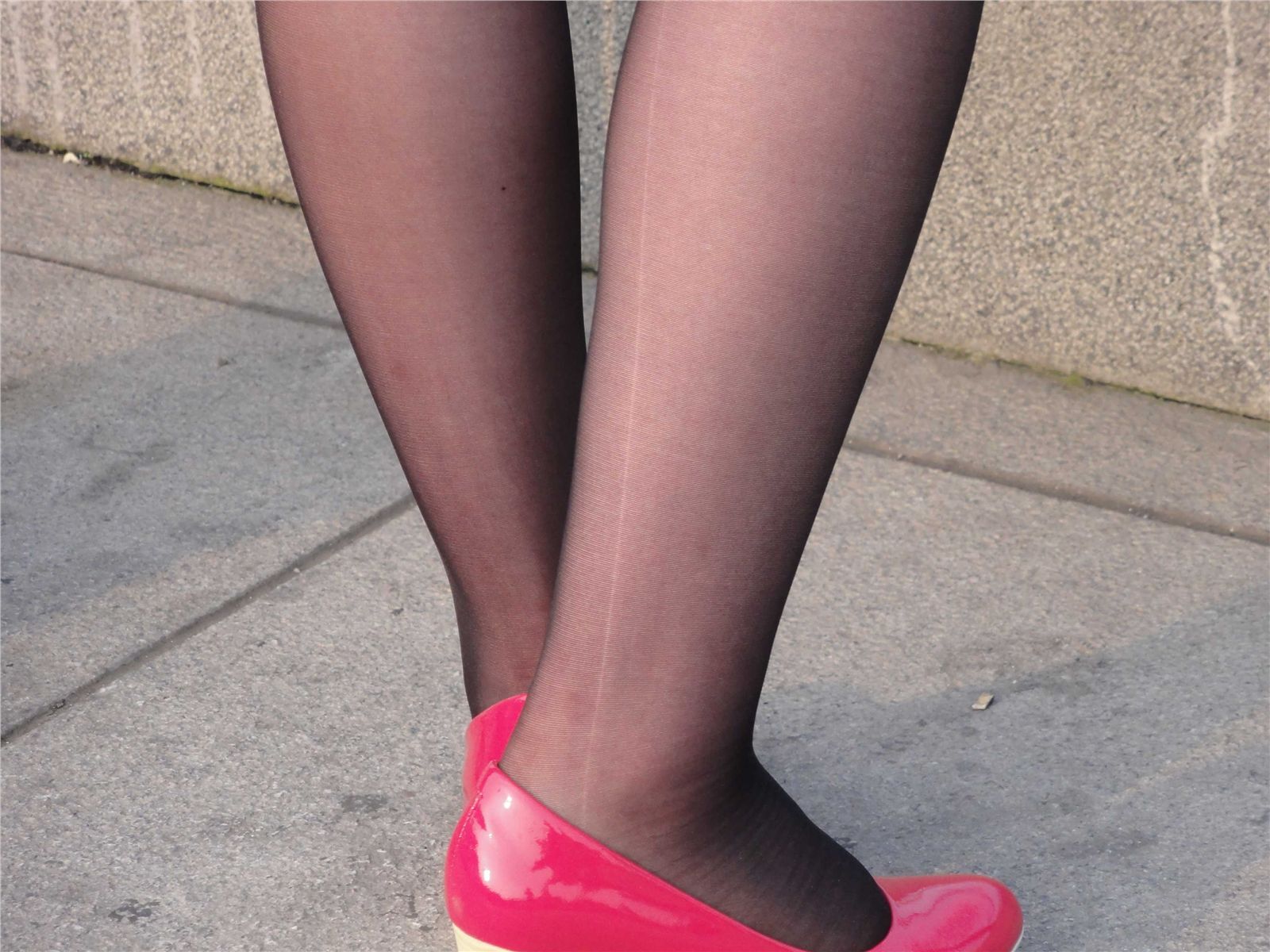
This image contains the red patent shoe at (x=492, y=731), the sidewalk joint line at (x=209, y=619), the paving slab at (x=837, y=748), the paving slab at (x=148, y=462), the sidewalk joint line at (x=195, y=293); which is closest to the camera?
the red patent shoe at (x=492, y=731)

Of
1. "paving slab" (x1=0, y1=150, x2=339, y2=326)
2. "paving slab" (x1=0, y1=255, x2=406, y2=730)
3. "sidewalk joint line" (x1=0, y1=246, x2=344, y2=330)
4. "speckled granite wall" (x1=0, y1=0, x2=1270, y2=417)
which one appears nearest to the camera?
"paving slab" (x1=0, y1=255, x2=406, y2=730)

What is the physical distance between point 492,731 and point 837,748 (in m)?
0.46

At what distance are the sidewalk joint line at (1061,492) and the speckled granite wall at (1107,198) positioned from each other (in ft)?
1.50

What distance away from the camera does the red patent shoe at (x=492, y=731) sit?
114 centimetres

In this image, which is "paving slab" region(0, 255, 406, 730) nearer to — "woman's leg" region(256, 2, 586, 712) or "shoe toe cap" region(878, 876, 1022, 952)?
"woman's leg" region(256, 2, 586, 712)

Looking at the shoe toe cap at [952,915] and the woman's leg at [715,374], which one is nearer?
the woman's leg at [715,374]

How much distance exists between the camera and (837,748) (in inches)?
57.8

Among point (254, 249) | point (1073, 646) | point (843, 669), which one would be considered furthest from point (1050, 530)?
point (254, 249)

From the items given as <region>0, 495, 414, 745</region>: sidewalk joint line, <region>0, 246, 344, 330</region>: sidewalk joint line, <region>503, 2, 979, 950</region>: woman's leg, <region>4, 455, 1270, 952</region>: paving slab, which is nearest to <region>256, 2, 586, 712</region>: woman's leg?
<region>503, 2, 979, 950</region>: woman's leg

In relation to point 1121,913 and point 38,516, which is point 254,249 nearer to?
point 38,516

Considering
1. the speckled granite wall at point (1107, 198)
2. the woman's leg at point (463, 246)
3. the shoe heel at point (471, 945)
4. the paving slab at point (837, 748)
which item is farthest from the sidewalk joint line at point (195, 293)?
the shoe heel at point (471, 945)

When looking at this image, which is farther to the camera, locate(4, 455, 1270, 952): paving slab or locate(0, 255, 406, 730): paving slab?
locate(0, 255, 406, 730): paving slab

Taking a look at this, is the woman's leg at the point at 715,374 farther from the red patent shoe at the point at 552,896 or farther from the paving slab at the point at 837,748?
the paving slab at the point at 837,748

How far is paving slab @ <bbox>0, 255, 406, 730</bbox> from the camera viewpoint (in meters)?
1.68
